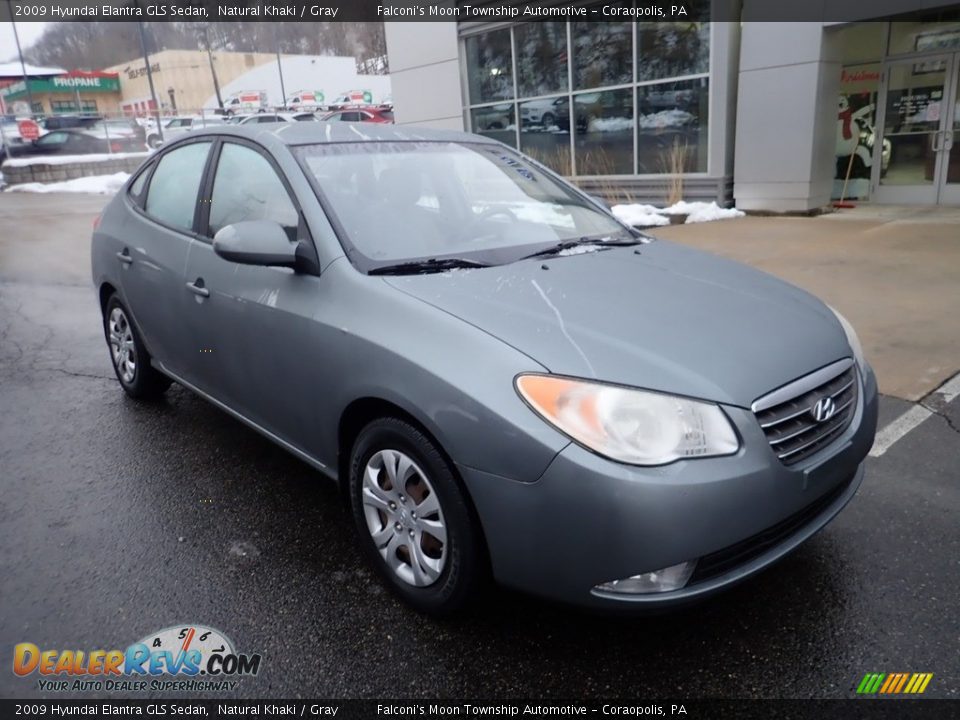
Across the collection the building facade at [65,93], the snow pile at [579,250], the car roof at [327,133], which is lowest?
the snow pile at [579,250]

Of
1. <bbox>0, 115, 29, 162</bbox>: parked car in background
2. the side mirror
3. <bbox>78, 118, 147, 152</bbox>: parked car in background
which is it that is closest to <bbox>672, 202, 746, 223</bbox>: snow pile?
the side mirror

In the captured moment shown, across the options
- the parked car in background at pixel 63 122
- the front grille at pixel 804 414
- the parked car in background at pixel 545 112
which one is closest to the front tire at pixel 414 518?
the front grille at pixel 804 414

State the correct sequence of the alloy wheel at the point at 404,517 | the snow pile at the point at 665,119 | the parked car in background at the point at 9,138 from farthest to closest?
1. the parked car in background at the point at 9,138
2. the snow pile at the point at 665,119
3. the alloy wheel at the point at 404,517

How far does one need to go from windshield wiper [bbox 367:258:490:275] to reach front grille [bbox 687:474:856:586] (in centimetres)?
136

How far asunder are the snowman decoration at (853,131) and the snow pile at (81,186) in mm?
20840

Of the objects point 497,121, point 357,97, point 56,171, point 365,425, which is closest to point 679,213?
point 497,121

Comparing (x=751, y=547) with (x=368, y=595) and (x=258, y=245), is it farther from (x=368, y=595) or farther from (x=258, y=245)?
(x=258, y=245)

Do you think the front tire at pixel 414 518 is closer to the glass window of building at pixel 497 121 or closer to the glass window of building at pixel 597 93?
the glass window of building at pixel 597 93

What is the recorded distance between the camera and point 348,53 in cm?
5922

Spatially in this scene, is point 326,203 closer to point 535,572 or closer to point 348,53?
point 535,572

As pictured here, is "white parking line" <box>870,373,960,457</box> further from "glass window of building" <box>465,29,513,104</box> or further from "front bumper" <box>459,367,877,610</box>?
"glass window of building" <box>465,29,513,104</box>

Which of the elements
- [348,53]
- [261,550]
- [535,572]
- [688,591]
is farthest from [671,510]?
[348,53]

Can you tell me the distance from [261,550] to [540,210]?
6.49 ft

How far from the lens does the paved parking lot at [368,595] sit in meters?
2.22
